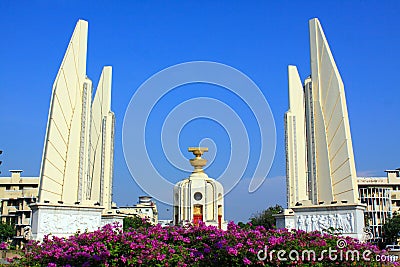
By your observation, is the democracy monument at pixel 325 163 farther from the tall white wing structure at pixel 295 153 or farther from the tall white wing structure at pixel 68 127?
the tall white wing structure at pixel 68 127

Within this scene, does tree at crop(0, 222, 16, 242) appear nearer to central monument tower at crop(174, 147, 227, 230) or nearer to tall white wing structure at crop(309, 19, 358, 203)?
central monument tower at crop(174, 147, 227, 230)

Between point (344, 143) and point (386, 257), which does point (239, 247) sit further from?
point (344, 143)

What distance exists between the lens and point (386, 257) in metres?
6.97

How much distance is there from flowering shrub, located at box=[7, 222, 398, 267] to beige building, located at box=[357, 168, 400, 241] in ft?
125

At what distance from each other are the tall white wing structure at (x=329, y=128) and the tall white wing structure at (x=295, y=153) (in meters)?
2.44

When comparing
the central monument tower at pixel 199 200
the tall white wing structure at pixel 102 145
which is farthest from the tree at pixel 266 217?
the tall white wing structure at pixel 102 145

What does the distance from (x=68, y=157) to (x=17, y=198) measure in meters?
29.2

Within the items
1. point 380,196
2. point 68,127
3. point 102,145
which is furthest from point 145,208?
point 68,127

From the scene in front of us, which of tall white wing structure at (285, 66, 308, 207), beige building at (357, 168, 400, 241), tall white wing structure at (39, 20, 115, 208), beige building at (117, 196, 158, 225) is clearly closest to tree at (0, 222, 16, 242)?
beige building at (117, 196, 158, 225)

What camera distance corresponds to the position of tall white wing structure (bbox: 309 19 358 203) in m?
13.5

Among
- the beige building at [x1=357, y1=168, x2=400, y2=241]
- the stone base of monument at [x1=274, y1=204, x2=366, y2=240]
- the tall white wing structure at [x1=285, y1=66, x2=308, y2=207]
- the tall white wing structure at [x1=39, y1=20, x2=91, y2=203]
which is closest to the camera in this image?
the stone base of monument at [x1=274, y1=204, x2=366, y2=240]

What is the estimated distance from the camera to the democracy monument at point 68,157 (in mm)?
13054

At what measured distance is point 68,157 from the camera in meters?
14.4

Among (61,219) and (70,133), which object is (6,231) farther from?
(61,219)
